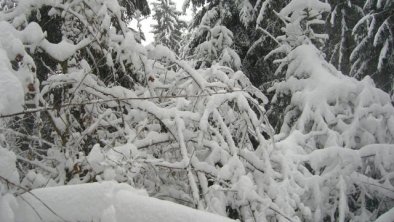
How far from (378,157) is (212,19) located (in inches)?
283

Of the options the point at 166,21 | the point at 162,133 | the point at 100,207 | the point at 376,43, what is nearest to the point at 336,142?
the point at 162,133

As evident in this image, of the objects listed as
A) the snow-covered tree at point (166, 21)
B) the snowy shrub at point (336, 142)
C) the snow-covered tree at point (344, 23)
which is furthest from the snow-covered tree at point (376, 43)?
the snow-covered tree at point (166, 21)

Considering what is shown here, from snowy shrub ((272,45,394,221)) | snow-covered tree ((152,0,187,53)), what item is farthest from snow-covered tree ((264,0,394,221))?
snow-covered tree ((152,0,187,53))

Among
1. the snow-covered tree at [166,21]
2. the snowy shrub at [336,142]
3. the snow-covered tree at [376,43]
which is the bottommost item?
the snowy shrub at [336,142]

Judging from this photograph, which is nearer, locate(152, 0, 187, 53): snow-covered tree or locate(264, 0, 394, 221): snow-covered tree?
locate(264, 0, 394, 221): snow-covered tree

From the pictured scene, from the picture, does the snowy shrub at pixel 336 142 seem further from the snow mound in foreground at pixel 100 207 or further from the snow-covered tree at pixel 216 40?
the snow-covered tree at pixel 216 40

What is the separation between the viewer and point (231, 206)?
273cm

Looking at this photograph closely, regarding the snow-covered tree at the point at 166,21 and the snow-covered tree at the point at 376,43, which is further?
the snow-covered tree at the point at 166,21

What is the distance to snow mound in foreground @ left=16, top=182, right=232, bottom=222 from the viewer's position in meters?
1.13

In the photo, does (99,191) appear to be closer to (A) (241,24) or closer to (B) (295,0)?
(B) (295,0)

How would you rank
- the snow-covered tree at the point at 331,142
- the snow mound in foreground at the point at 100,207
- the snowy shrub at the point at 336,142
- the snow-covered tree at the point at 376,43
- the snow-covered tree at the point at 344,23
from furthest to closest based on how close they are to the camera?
1. the snow-covered tree at the point at 344,23
2. the snow-covered tree at the point at 376,43
3. the snowy shrub at the point at 336,142
4. the snow-covered tree at the point at 331,142
5. the snow mound in foreground at the point at 100,207

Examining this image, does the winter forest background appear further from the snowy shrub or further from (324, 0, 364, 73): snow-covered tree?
(324, 0, 364, 73): snow-covered tree

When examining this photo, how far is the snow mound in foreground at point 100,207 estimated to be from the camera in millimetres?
1128

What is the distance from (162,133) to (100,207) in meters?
1.75
